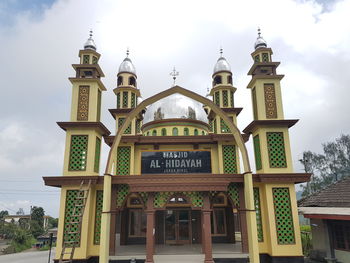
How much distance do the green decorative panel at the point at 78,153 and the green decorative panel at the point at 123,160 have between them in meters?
4.13

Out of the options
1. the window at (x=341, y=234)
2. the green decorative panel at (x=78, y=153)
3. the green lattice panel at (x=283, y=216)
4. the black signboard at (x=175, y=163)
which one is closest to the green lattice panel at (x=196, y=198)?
the black signboard at (x=175, y=163)

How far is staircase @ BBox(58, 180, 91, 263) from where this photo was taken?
37.2 ft

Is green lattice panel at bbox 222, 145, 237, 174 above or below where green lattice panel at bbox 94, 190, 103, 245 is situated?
above

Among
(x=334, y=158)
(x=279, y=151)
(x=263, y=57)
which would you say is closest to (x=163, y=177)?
(x=279, y=151)

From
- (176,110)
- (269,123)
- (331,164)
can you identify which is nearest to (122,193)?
(269,123)

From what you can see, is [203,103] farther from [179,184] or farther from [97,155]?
[97,155]

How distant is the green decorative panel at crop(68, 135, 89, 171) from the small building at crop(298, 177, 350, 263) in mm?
11934

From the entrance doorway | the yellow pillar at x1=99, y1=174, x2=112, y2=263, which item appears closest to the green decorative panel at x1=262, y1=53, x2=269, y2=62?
the entrance doorway

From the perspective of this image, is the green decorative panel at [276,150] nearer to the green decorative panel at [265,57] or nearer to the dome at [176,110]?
the green decorative panel at [265,57]

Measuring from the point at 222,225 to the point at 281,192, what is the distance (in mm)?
6055

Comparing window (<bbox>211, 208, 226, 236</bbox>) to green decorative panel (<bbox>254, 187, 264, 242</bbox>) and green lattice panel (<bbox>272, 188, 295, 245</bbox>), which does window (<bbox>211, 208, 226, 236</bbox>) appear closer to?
green decorative panel (<bbox>254, 187, 264, 242</bbox>)

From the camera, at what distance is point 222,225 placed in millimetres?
17109

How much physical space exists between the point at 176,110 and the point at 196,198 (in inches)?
403

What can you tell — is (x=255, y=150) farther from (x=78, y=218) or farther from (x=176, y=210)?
(x=78, y=218)
